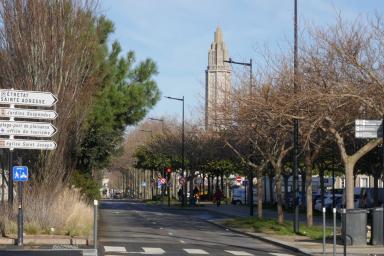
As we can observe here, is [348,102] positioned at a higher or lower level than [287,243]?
higher

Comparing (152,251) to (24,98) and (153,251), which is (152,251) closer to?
(153,251)

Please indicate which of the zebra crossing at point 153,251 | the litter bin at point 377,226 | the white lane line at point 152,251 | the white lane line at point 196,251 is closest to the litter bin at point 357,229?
the litter bin at point 377,226

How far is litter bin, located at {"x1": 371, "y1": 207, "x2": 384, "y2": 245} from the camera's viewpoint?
23.0m

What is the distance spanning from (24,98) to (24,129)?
914 mm

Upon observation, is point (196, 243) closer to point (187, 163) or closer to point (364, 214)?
point (364, 214)

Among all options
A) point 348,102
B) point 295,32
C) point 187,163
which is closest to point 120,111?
point 295,32

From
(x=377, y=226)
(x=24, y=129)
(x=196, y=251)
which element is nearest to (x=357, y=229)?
(x=377, y=226)

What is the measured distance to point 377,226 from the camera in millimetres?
23312

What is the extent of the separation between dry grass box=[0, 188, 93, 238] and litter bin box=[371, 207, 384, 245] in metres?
9.15

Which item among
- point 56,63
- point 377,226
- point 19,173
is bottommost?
point 377,226

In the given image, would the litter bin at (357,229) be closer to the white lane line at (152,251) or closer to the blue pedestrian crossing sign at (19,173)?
the white lane line at (152,251)

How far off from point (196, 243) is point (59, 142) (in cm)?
700

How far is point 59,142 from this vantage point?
1091 inches

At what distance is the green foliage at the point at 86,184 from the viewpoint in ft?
120
